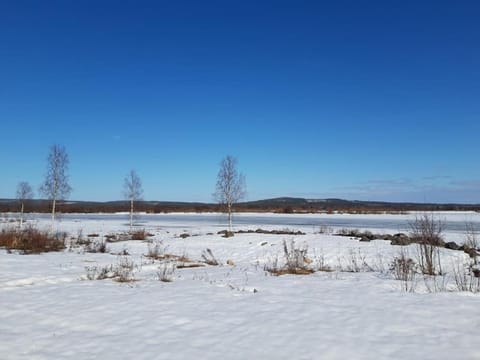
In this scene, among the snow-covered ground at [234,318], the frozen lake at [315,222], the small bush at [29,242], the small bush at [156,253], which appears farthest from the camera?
the frozen lake at [315,222]

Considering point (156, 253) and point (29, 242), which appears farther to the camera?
point (29, 242)

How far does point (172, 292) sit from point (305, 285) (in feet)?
8.05

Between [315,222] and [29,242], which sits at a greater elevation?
[315,222]

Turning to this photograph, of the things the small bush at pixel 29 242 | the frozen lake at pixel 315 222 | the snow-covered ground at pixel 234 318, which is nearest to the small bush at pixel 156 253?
the small bush at pixel 29 242

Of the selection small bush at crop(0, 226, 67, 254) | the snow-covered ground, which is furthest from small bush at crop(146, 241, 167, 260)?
the snow-covered ground

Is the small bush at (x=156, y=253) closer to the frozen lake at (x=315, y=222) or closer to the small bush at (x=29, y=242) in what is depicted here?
the small bush at (x=29, y=242)

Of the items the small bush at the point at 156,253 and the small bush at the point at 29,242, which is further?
the small bush at the point at 29,242

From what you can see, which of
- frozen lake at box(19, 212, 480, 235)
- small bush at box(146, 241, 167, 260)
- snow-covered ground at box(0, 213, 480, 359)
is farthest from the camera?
frozen lake at box(19, 212, 480, 235)

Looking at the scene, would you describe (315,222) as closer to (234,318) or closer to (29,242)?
(29,242)

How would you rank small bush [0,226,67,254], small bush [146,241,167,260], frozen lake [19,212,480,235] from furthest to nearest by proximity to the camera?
frozen lake [19,212,480,235]
small bush [0,226,67,254]
small bush [146,241,167,260]

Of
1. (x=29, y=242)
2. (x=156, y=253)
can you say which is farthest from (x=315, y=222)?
(x=29, y=242)

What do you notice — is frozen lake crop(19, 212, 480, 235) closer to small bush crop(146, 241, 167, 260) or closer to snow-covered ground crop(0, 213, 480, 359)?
small bush crop(146, 241, 167, 260)

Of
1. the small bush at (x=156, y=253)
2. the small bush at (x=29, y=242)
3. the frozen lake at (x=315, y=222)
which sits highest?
the frozen lake at (x=315, y=222)

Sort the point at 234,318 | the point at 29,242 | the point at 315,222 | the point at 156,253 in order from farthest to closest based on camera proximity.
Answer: the point at 315,222 → the point at 29,242 → the point at 156,253 → the point at 234,318
